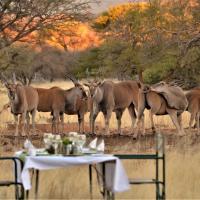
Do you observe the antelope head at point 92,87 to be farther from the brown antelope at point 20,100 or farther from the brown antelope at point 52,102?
the brown antelope at point 20,100

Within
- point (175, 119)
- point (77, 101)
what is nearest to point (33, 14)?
point (77, 101)

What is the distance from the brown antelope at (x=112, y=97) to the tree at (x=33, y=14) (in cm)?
347

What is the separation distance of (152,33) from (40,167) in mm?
12594

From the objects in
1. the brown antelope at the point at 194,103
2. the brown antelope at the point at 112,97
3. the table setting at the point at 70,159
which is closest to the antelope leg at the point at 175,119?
the brown antelope at the point at 194,103

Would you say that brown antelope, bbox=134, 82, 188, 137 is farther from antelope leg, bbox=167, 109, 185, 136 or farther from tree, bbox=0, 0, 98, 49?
tree, bbox=0, 0, 98, 49

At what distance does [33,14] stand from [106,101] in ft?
15.3

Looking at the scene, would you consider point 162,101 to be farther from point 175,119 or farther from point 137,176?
point 137,176

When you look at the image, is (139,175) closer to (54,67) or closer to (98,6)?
(98,6)

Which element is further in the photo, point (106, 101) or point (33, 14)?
point (33, 14)

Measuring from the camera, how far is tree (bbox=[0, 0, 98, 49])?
2639 cm

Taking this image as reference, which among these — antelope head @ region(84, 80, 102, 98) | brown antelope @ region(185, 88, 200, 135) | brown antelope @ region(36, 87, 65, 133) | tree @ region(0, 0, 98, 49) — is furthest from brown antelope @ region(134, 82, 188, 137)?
tree @ region(0, 0, 98, 49)

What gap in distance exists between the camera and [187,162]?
577 inches

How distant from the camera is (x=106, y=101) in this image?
23922 millimetres

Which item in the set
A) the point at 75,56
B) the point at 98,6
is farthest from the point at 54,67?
the point at 98,6
